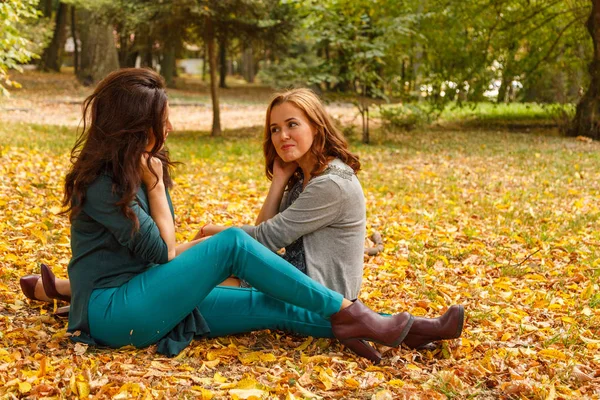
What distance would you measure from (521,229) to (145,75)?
4.05 meters

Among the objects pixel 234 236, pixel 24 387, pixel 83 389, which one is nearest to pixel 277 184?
pixel 234 236

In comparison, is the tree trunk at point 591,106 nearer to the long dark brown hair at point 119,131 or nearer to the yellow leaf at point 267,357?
the yellow leaf at point 267,357

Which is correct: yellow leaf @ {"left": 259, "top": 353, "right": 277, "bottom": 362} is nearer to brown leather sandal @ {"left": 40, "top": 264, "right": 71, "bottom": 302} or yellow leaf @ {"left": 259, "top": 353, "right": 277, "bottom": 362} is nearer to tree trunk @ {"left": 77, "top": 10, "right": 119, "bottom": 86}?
brown leather sandal @ {"left": 40, "top": 264, "right": 71, "bottom": 302}

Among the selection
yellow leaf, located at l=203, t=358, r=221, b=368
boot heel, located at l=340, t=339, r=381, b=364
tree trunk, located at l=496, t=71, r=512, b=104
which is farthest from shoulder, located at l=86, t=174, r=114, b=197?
tree trunk, located at l=496, t=71, r=512, b=104

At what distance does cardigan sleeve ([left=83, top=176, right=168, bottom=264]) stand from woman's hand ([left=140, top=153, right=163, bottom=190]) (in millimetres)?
132

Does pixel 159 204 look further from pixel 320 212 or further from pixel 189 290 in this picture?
pixel 320 212

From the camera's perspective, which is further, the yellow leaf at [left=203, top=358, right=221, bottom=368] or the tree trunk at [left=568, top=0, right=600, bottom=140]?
the tree trunk at [left=568, top=0, right=600, bottom=140]

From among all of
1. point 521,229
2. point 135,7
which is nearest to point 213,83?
point 135,7

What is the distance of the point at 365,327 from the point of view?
3115mm

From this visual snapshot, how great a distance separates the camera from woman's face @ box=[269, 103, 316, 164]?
3479 mm

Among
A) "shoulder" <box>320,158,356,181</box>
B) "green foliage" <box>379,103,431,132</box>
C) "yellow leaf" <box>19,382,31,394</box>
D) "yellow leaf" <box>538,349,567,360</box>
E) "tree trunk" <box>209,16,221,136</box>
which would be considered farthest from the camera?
"green foliage" <box>379,103,431,132</box>

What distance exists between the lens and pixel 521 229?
6.04 metres

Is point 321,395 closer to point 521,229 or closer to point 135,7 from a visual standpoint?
point 521,229

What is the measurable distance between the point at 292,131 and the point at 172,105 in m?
17.0
